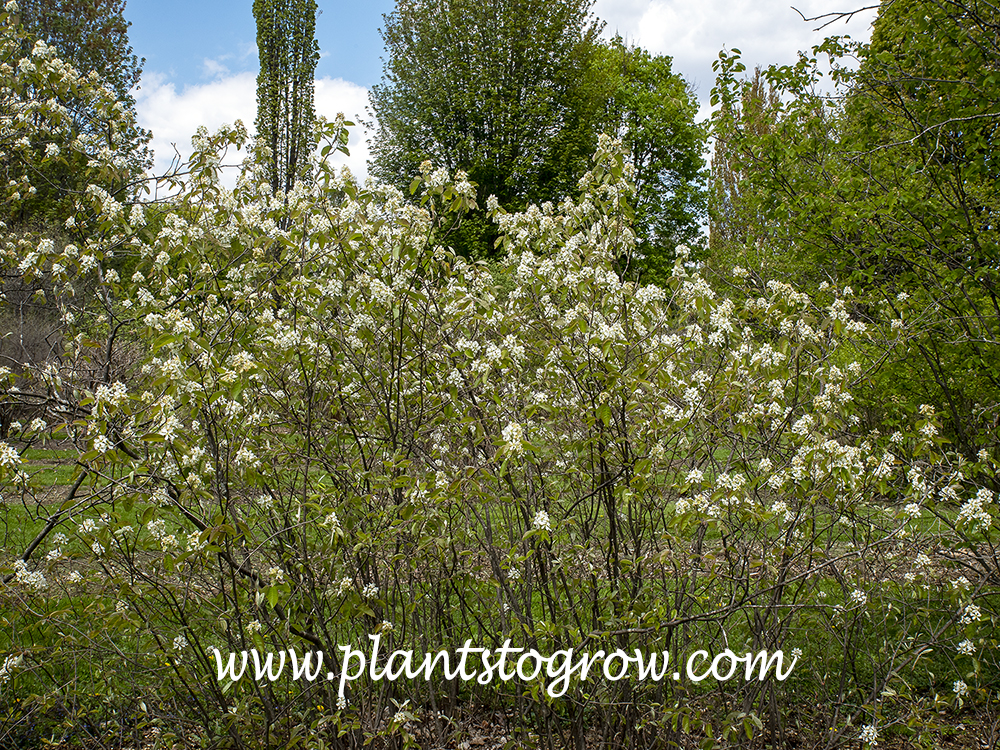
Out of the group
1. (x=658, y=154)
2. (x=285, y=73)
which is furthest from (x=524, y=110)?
(x=285, y=73)

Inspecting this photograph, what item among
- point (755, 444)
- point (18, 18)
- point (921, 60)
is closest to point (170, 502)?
point (755, 444)

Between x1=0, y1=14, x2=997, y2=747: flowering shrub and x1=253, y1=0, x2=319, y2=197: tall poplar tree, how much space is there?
2173 centimetres

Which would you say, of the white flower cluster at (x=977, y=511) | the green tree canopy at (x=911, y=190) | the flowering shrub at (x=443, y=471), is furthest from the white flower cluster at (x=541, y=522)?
the green tree canopy at (x=911, y=190)

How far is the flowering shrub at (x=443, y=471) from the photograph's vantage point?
A: 8.00ft

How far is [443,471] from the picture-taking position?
2.62 metres

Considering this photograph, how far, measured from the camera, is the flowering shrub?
2.44 metres

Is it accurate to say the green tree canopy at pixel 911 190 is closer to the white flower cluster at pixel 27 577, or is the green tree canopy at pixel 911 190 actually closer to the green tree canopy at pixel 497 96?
the white flower cluster at pixel 27 577

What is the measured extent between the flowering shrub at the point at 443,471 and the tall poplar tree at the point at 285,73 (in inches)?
856

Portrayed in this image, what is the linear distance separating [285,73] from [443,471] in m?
24.6

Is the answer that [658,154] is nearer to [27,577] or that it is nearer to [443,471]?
[443,471]

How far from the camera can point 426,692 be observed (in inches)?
135

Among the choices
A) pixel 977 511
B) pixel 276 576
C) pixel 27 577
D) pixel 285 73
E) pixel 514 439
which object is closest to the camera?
pixel 514 439

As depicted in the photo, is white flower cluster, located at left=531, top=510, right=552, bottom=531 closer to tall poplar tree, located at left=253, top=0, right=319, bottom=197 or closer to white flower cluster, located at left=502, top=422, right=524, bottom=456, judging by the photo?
white flower cluster, located at left=502, top=422, right=524, bottom=456

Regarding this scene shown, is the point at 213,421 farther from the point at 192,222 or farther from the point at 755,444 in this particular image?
the point at 755,444
